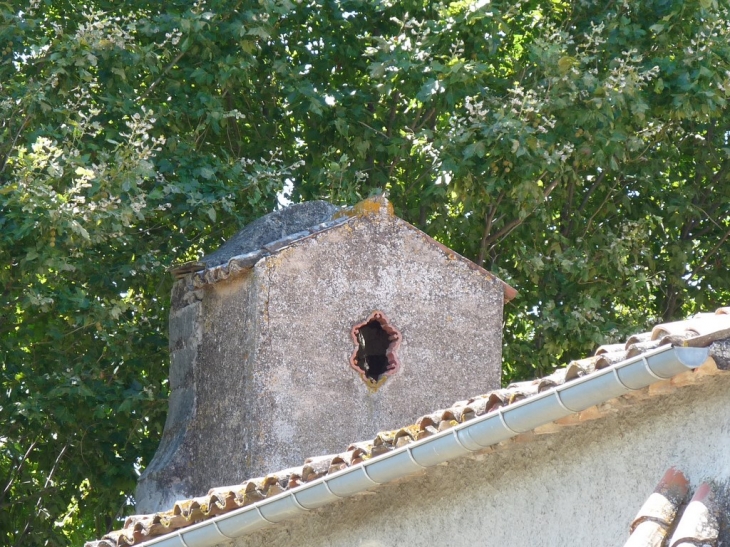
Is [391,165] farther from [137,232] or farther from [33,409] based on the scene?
[33,409]

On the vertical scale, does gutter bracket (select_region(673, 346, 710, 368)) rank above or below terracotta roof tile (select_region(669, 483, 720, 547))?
above

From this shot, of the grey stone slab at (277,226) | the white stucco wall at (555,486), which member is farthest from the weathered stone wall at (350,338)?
the white stucco wall at (555,486)

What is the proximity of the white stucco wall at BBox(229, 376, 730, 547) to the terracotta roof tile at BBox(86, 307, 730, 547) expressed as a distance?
10 cm

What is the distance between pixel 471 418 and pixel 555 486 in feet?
1.49

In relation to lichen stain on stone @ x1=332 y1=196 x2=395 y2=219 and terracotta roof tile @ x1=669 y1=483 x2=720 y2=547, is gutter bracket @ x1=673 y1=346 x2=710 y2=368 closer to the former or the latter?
terracotta roof tile @ x1=669 y1=483 x2=720 y2=547

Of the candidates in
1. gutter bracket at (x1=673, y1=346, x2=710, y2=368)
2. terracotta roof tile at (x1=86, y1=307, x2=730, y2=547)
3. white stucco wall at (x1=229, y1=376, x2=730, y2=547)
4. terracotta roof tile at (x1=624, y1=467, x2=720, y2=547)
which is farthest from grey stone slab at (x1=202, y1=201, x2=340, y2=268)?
gutter bracket at (x1=673, y1=346, x2=710, y2=368)

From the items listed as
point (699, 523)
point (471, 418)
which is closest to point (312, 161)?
point (471, 418)

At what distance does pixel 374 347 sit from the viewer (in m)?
8.63

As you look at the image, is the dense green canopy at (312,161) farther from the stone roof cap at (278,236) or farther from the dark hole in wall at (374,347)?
the dark hole in wall at (374,347)

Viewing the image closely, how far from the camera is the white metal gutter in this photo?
4884mm

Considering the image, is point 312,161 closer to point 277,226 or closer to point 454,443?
point 277,226

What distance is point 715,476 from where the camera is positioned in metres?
4.98

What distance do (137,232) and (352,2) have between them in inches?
111

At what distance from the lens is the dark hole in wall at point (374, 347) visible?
28.0 feet
